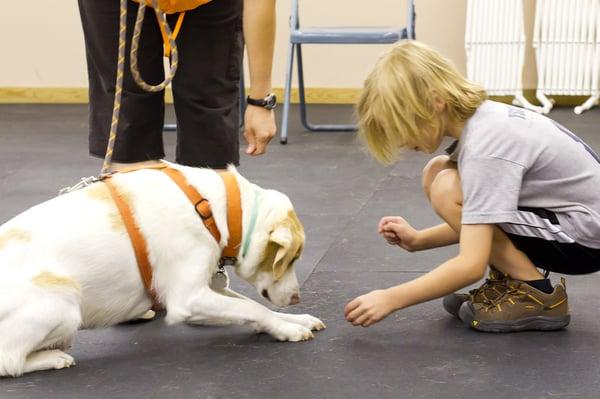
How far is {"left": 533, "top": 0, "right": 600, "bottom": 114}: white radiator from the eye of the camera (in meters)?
6.03

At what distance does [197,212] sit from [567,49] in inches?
171

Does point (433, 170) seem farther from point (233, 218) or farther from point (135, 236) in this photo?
point (135, 236)

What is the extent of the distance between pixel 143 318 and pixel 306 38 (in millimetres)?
3038

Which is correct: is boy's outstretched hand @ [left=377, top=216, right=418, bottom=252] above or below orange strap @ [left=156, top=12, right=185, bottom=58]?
below

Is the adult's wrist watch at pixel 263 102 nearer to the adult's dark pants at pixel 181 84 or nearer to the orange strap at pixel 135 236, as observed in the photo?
the adult's dark pants at pixel 181 84

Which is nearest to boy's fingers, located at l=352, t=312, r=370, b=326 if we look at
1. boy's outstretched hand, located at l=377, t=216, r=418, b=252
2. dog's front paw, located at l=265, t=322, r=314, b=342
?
dog's front paw, located at l=265, t=322, r=314, b=342

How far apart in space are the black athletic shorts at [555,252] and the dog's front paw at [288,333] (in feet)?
1.83

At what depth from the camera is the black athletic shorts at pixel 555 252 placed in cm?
241

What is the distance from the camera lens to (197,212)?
228 centimetres

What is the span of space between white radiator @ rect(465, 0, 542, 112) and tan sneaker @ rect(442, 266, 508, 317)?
11.9 ft

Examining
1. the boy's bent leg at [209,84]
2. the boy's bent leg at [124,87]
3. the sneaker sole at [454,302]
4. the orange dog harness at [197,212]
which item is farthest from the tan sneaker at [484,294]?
the boy's bent leg at [124,87]

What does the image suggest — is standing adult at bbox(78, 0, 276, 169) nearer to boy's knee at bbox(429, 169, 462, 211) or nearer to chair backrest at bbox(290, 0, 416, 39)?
boy's knee at bbox(429, 169, 462, 211)

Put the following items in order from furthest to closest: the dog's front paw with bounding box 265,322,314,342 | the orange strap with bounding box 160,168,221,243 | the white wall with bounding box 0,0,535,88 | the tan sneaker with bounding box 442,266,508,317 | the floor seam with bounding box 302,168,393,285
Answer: the white wall with bounding box 0,0,535,88
the floor seam with bounding box 302,168,393,285
the tan sneaker with bounding box 442,266,508,317
the dog's front paw with bounding box 265,322,314,342
the orange strap with bounding box 160,168,221,243

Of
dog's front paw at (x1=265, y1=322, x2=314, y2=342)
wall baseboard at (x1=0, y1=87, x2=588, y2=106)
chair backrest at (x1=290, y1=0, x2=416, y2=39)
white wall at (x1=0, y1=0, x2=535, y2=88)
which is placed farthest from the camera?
wall baseboard at (x1=0, y1=87, x2=588, y2=106)
